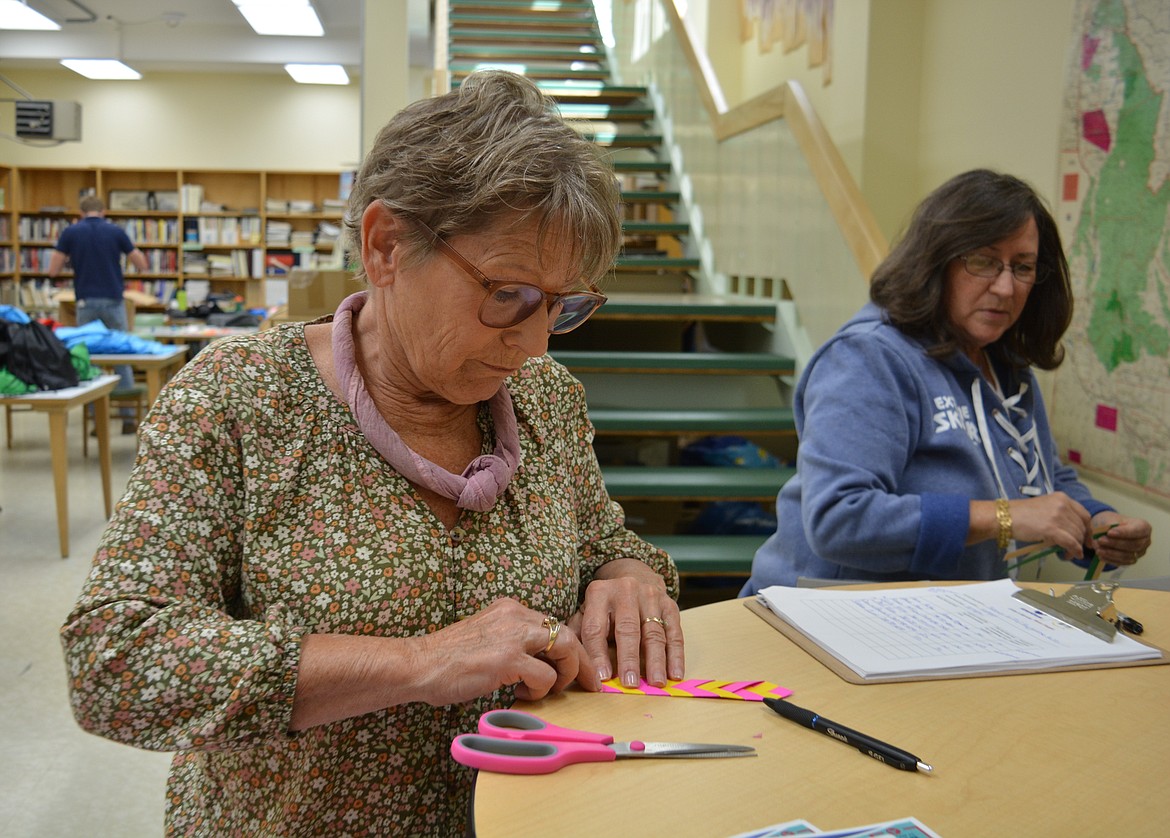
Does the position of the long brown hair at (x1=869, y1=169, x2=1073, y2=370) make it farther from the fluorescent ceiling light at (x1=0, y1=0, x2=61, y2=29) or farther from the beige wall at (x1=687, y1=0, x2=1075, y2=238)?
the fluorescent ceiling light at (x1=0, y1=0, x2=61, y2=29)

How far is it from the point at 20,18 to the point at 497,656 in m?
11.7

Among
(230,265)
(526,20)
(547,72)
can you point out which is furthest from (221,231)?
(547,72)

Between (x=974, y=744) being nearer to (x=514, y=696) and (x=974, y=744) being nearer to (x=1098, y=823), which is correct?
(x=1098, y=823)

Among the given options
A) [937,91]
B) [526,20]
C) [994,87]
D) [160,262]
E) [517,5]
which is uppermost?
[517,5]

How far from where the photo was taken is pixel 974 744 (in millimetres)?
1033

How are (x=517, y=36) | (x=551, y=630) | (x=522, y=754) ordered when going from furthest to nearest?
1. (x=517, y=36)
2. (x=551, y=630)
3. (x=522, y=754)

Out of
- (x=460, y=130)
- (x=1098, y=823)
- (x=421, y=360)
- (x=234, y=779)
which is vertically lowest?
(x=234, y=779)

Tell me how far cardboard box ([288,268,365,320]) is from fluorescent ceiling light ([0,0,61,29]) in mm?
7258

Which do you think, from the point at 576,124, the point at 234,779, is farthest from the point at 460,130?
the point at 234,779

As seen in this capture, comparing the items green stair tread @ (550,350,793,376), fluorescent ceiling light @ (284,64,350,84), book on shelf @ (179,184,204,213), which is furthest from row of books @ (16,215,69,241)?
green stair tread @ (550,350,793,376)

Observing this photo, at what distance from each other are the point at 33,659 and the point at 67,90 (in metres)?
10.6

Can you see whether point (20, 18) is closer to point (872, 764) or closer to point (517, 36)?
point (517, 36)

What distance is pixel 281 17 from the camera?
10.3 m

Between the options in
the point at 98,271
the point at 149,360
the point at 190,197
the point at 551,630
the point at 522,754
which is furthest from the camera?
the point at 190,197
